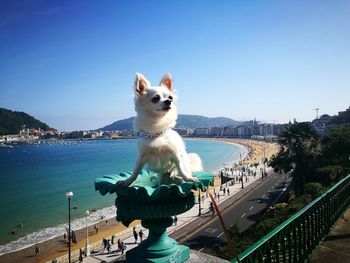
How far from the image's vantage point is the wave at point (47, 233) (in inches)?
1032

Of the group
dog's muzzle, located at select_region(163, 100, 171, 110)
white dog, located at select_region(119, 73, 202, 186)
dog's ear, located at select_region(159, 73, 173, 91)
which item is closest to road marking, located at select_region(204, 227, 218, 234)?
white dog, located at select_region(119, 73, 202, 186)

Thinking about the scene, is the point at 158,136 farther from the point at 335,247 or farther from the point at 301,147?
the point at 301,147

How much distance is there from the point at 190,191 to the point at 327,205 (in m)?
3.45

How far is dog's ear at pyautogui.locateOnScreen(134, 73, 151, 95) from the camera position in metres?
3.45

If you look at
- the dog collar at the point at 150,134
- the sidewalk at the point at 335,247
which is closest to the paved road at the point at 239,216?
the sidewalk at the point at 335,247

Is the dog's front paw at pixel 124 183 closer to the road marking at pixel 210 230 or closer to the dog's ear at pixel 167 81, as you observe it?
the dog's ear at pixel 167 81

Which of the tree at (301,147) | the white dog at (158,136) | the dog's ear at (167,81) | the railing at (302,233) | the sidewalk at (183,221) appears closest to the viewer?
the railing at (302,233)

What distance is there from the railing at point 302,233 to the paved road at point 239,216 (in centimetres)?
1316

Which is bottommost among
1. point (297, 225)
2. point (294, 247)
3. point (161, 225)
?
point (294, 247)

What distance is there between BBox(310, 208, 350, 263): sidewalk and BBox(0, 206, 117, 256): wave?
87.6 ft

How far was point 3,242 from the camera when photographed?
28219 mm

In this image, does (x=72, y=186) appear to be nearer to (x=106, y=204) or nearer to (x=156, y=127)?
(x=106, y=204)

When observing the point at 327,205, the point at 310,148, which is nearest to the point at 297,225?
the point at 327,205

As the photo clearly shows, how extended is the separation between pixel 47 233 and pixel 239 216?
18719 millimetres
